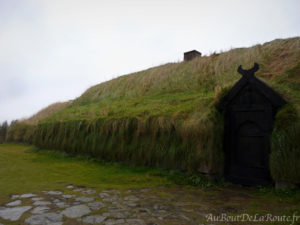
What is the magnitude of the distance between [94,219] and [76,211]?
472 mm

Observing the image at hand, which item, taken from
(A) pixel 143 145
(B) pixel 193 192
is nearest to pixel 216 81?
(A) pixel 143 145

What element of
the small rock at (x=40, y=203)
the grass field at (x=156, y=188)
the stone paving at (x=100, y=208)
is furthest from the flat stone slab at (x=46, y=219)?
the small rock at (x=40, y=203)

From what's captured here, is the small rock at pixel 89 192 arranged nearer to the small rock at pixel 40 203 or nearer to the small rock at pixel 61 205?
the small rock at pixel 61 205

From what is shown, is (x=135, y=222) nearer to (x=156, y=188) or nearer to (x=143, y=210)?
(x=143, y=210)

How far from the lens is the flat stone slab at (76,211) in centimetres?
327

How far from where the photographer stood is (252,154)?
18.2 ft

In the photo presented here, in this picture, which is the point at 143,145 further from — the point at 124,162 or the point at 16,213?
the point at 16,213

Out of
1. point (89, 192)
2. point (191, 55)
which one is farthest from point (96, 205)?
point (191, 55)

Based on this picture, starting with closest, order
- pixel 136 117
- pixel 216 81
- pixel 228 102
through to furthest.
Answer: pixel 228 102, pixel 136 117, pixel 216 81

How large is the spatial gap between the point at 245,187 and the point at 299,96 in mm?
2591

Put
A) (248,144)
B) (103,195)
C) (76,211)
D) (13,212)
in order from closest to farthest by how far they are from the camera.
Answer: (13,212)
(76,211)
(103,195)
(248,144)

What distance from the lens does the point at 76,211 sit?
11.3 feet

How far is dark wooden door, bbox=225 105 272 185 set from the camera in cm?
527

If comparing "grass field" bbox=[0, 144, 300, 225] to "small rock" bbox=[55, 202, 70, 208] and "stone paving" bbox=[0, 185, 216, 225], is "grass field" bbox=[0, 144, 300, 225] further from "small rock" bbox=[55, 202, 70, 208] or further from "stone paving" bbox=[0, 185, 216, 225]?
"small rock" bbox=[55, 202, 70, 208]
